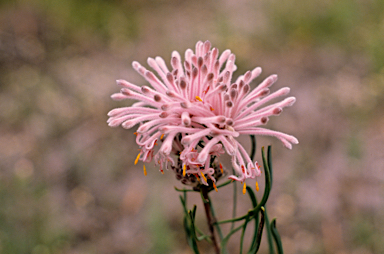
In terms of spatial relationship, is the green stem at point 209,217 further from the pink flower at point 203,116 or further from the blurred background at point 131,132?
the blurred background at point 131,132

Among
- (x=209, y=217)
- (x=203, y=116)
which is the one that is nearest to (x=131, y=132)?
(x=209, y=217)

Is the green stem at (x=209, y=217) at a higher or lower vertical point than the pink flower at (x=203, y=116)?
lower

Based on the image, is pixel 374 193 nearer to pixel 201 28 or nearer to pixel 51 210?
pixel 51 210

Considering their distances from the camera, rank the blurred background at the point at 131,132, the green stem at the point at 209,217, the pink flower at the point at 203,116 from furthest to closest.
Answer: the blurred background at the point at 131,132
the green stem at the point at 209,217
the pink flower at the point at 203,116

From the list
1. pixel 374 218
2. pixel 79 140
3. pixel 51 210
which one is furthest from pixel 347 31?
pixel 51 210

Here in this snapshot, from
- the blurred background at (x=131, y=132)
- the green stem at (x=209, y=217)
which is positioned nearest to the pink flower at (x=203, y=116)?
the green stem at (x=209, y=217)

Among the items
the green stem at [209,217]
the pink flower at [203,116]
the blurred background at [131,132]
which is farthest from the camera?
the blurred background at [131,132]

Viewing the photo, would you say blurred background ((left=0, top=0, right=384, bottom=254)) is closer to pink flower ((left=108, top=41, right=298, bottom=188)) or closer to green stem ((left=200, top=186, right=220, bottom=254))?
green stem ((left=200, top=186, right=220, bottom=254))

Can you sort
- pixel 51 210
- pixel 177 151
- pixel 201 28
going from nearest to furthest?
pixel 177 151 < pixel 51 210 < pixel 201 28

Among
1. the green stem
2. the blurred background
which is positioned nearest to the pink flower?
the green stem
